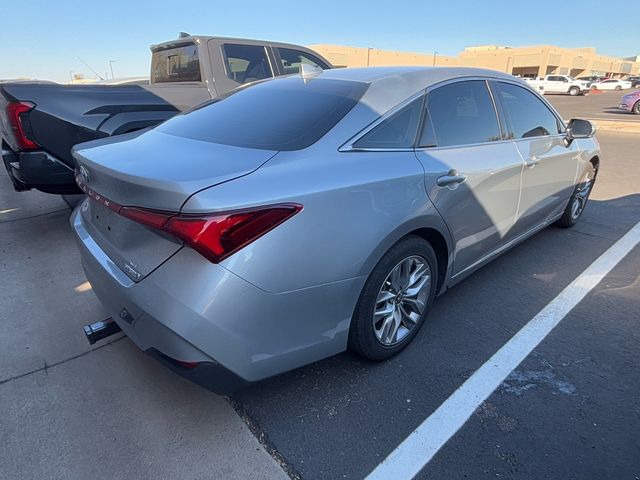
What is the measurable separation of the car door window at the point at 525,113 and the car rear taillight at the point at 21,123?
398cm

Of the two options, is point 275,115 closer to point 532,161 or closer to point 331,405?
point 331,405

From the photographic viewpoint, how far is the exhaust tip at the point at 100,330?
2184 mm

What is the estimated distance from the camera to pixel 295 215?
1.78 m

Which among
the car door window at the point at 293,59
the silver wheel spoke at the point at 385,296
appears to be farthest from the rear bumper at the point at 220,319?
the car door window at the point at 293,59

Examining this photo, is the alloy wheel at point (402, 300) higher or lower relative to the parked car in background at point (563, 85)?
higher

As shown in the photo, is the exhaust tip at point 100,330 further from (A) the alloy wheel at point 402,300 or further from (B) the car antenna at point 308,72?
(B) the car antenna at point 308,72

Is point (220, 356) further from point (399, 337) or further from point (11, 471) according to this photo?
A: point (399, 337)

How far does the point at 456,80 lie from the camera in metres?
2.88

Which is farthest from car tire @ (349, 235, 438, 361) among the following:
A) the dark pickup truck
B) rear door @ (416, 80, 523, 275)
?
the dark pickup truck

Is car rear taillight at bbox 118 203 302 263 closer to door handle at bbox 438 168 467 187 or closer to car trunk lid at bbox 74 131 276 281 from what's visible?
car trunk lid at bbox 74 131 276 281

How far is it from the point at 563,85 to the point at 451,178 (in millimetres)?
46218

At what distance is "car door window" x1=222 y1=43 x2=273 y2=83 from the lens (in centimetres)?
528

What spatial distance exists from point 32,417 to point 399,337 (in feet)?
6.57

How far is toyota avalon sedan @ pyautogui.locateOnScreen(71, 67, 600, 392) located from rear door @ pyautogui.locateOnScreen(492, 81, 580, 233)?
258mm
